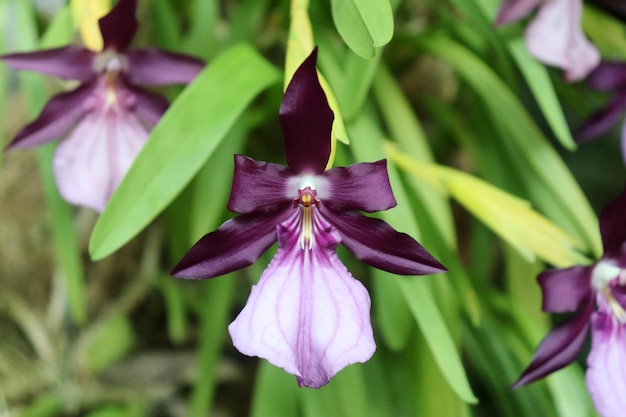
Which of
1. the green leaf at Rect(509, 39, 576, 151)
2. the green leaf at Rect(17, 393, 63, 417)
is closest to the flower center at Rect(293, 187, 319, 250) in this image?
the green leaf at Rect(509, 39, 576, 151)

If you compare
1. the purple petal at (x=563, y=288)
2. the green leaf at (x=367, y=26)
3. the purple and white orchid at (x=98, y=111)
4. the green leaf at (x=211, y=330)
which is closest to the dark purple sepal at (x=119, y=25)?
the purple and white orchid at (x=98, y=111)

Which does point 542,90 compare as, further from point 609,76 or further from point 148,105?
point 148,105

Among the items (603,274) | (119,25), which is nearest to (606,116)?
(603,274)

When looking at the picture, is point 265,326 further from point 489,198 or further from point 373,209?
point 489,198

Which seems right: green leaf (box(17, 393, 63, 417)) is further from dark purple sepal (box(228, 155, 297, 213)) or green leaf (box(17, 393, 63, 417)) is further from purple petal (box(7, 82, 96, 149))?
dark purple sepal (box(228, 155, 297, 213))

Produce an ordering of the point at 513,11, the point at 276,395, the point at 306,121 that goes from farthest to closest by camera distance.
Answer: the point at 276,395 < the point at 513,11 < the point at 306,121
